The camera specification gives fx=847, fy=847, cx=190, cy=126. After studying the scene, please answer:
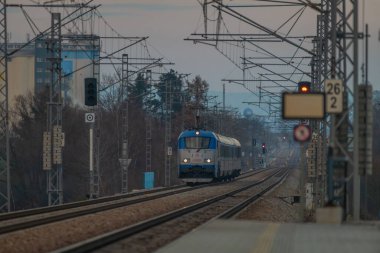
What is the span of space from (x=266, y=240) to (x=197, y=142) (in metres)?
40.1

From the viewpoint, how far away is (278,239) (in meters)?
17.9

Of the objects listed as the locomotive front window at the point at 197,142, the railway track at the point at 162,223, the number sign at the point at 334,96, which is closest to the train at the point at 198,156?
the locomotive front window at the point at 197,142

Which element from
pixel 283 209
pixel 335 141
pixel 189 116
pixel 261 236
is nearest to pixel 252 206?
pixel 283 209

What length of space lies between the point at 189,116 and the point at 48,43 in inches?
2976

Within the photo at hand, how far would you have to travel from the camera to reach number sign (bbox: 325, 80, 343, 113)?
68.4 ft

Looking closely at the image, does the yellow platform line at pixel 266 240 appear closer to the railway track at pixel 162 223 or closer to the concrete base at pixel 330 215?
the concrete base at pixel 330 215

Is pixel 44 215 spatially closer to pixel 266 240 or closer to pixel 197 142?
pixel 266 240

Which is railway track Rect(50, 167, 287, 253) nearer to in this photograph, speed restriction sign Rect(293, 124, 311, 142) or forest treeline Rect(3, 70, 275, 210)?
speed restriction sign Rect(293, 124, 311, 142)

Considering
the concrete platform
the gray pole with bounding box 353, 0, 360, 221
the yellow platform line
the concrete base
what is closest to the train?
the concrete platform

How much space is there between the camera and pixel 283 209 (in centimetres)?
3603

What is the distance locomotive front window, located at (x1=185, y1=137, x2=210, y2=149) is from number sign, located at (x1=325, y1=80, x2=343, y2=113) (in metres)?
36.6

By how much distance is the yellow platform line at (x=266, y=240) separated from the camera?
1605cm

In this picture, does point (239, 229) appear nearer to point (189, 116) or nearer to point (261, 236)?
point (261, 236)

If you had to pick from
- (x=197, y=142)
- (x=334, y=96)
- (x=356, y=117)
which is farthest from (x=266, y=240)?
(x=197, y=142)
